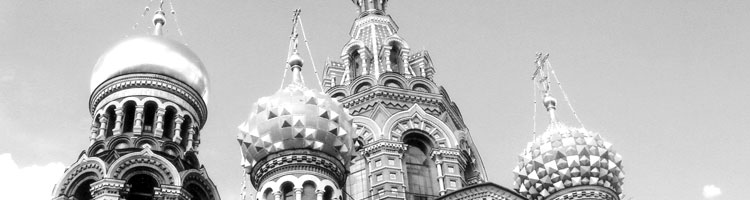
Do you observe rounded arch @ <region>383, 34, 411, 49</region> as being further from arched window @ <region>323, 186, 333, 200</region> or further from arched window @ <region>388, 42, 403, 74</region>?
arched window @ <region>323, 186, 333, 200</region>

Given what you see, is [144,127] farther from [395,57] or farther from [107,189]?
[395,57]

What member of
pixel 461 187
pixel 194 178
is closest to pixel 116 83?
pixel 194 178

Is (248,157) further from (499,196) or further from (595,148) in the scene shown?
(595,148)

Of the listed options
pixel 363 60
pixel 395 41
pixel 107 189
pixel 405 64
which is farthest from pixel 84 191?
pixel 395 41

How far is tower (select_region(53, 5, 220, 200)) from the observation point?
1382cm

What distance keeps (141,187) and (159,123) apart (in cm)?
112

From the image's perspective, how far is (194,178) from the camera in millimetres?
14391

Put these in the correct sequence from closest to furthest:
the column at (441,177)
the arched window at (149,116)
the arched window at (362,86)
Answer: the column at (441,177)
the arched window at (149,116)
the arched window at (362,86)

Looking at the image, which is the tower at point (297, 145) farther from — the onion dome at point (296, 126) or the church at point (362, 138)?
the church at point (362, 138)

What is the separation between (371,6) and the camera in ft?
62.2

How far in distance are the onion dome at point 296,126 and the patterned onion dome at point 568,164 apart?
399cm

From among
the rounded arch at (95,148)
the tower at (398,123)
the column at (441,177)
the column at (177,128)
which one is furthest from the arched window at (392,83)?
the rounded arch at (95,148)

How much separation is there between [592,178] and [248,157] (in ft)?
16.7

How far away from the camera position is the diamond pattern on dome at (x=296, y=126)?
34.6 feet
